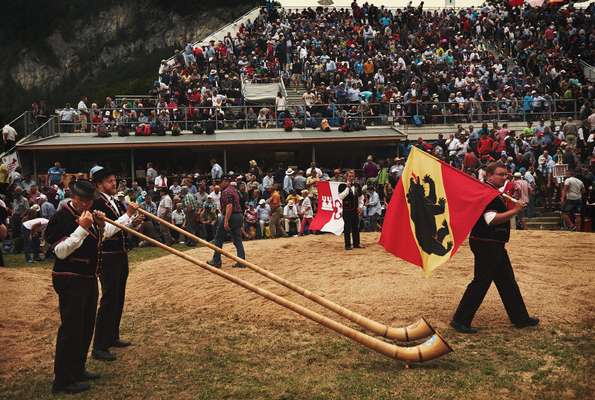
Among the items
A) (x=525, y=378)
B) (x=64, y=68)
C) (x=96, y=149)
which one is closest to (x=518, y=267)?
(x=525, y=378)

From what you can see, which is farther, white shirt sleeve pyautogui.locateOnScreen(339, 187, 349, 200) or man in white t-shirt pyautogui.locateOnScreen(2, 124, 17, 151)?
man in white t-shirt pyautogui.locateOnScreen(2, 124, 17, 151)

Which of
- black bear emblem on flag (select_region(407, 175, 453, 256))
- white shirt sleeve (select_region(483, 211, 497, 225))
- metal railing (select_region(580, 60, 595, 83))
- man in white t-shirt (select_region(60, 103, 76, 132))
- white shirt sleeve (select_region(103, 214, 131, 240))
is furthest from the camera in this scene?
metal railing (select_region(580, 60, 595, 83))

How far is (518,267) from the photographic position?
40.4 ft

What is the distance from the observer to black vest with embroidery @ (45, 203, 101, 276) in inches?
290

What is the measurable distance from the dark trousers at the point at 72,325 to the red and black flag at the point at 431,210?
4016 millimetres

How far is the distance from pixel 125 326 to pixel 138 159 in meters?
18.7

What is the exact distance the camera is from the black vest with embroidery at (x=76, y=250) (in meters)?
7.38

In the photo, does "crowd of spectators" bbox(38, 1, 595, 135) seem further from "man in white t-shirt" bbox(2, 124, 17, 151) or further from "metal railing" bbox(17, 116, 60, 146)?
"man in white t-shirt" bbox(2, 124, 17, 151)

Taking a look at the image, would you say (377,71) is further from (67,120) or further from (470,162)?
(67,120)

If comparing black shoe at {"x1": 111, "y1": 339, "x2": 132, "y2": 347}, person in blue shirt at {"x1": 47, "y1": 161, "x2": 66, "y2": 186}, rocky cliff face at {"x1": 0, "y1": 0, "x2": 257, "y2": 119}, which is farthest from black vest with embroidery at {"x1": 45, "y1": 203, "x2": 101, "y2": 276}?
rocky cliff face at {"x1": 0, "y1": 0, "x2": 257, "y2": 119}

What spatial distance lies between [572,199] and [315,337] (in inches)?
484

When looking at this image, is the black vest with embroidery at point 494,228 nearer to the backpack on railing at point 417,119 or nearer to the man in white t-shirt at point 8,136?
the backpack on railing at point 417,119

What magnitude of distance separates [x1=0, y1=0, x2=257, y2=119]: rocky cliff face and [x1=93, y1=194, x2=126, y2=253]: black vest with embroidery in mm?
51484

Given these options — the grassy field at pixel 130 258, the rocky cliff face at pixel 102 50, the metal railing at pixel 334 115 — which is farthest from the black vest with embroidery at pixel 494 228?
the rocky cliff face at pixel 102 50
